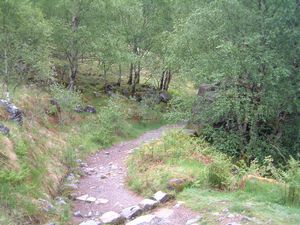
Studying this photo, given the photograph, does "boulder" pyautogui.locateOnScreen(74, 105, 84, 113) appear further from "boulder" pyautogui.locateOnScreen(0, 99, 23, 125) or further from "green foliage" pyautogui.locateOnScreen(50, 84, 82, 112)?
"boulder" pyautogui.locateOnScreen(0, 99, 23, 125)

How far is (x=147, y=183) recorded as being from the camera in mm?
13070

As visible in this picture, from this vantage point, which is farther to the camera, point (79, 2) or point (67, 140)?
point (79, 2)

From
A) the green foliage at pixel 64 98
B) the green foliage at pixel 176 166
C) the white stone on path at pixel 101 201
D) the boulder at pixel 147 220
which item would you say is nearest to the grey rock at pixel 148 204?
the boulder at pixel 147 220

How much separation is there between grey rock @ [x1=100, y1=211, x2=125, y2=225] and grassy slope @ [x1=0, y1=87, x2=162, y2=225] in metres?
1.03

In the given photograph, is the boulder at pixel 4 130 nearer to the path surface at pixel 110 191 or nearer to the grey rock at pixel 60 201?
the grey rock at pixel 60 201

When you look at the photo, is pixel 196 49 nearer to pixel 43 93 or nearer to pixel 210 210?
pixel 43 93

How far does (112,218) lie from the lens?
10266mm

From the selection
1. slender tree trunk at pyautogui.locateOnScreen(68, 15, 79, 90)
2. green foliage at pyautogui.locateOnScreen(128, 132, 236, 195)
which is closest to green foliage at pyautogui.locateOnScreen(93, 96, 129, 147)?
green foliage at pyautogui.locateOnScreen(128, 132, 236, 195)

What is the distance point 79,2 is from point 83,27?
217 cm

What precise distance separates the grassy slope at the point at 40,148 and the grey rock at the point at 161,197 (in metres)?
2.51

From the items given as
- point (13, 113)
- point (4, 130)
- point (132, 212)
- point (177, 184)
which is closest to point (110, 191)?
point (177, 184)

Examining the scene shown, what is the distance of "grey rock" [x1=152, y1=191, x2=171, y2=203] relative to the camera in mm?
11360

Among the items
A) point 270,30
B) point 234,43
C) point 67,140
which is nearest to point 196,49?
point 234,43

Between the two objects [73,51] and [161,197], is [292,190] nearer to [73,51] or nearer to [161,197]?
[161,197]
